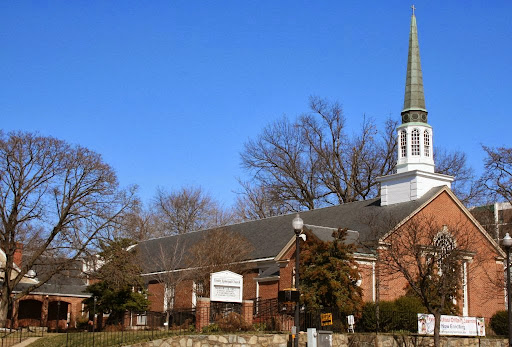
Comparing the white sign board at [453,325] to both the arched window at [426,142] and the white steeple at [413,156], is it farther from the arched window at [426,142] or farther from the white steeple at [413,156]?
the arched window at [426,142]

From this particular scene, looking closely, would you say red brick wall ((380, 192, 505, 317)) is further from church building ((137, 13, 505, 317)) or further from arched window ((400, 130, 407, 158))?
arched window ((400, 130, 407, 158))

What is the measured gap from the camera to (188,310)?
28.6 meters

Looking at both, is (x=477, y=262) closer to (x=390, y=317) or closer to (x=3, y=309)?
(x=390, y=317)

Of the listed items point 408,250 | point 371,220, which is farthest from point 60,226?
point 408,250

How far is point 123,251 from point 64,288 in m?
18.1

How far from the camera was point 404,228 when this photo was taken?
33.5 m

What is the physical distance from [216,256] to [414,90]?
15257 millimetres

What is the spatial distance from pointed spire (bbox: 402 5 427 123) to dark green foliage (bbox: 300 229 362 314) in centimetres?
1553

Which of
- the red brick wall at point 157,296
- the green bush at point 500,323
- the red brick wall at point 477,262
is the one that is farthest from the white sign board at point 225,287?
the red brick wall at point 157,296

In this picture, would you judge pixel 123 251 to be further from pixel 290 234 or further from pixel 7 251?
pixel 290 234

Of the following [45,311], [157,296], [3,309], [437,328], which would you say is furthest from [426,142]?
[45,311]

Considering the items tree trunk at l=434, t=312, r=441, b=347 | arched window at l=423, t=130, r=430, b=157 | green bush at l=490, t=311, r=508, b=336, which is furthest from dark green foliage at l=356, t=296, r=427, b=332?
arched window at l=423, t=130, r=430, b=157

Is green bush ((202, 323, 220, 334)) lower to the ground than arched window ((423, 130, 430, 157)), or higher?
lower

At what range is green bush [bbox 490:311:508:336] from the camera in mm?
34719
